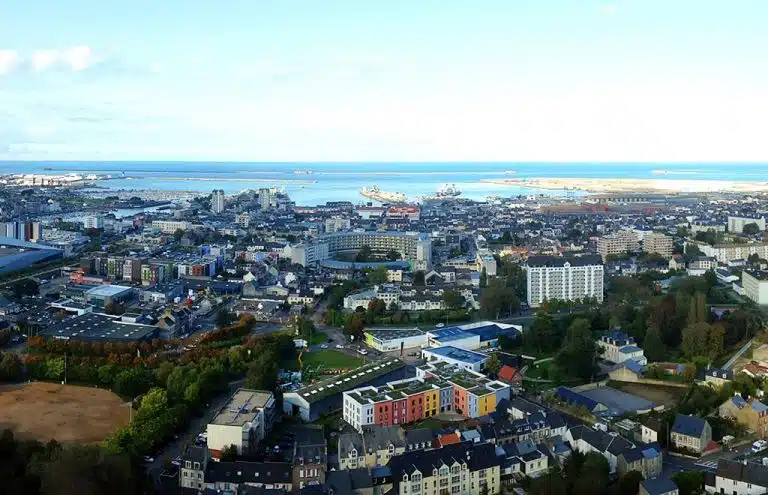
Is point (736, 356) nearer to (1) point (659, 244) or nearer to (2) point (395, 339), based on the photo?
(2) point (395, 339)

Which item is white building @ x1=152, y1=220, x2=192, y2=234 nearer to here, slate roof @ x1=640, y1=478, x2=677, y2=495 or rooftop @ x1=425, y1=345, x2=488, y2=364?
rooftop @ x1=425, y1=345, x2=488, y2=364

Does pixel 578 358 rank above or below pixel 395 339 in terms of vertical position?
above

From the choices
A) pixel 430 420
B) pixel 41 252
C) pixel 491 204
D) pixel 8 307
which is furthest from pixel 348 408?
pixel 491 204

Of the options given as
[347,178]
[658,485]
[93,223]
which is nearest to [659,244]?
[658,485]

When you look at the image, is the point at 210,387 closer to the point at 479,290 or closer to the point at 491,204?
the point at 479,290

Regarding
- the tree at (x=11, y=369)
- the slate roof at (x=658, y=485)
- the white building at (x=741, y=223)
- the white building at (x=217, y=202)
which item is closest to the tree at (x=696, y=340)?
the slate roof at (x=658, y=485)

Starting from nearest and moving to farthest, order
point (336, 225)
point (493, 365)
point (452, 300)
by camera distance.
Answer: point (493, 365) → point (452, 300) → point (336, 225)
